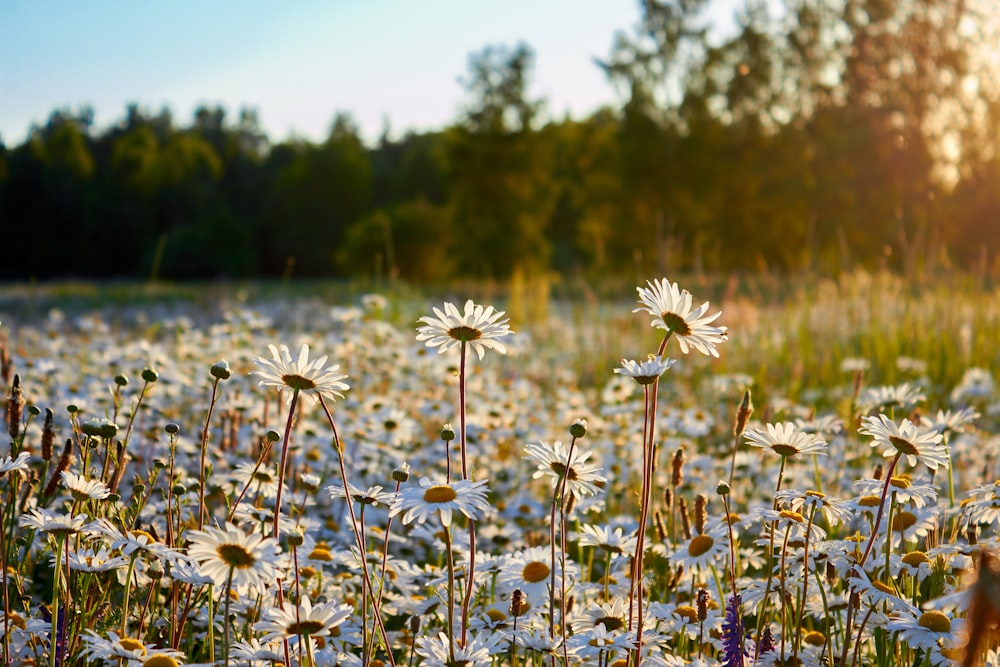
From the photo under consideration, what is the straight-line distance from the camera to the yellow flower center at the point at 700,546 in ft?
5.59

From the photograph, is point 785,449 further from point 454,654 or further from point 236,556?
point 236,556

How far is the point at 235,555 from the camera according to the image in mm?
1165

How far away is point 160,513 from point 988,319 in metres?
7.03

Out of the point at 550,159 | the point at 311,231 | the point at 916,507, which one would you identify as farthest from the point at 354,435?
the point at 311,231

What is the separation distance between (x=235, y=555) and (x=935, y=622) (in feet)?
3.33

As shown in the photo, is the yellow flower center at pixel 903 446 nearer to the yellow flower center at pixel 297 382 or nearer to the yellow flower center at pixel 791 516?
the yellow flower center at pixel 791 516

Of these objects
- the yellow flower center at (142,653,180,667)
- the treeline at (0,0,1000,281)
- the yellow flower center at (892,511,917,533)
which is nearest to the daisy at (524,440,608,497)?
the yellow flower center at (142,653,180,667)

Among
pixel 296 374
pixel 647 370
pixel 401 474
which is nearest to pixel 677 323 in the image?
pixel 647 370

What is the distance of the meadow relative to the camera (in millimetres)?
1362

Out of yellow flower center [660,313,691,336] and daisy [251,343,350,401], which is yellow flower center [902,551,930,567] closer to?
yellow flower center [660,313,691,336]

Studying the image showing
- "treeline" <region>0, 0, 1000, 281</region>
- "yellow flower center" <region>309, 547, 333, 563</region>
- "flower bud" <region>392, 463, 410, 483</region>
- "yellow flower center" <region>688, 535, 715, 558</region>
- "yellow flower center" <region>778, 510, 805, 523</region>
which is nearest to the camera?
"flower bud" <region>392, 463, 410, 483</region>

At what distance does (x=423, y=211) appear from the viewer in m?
29.8

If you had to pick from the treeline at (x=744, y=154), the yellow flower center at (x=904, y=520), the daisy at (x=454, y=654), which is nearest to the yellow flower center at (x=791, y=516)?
the yellow flower center at (x=904, y=520)

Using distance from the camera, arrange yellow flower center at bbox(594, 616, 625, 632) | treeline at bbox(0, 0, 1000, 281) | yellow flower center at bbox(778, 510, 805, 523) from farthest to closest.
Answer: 1. treeline at bbox(0, 0, 1000, 281)
2. yellow flower center at bbox(594, 616, 625, 632)
3. yellow flower center at bbox(778, 510, 805, 523)
